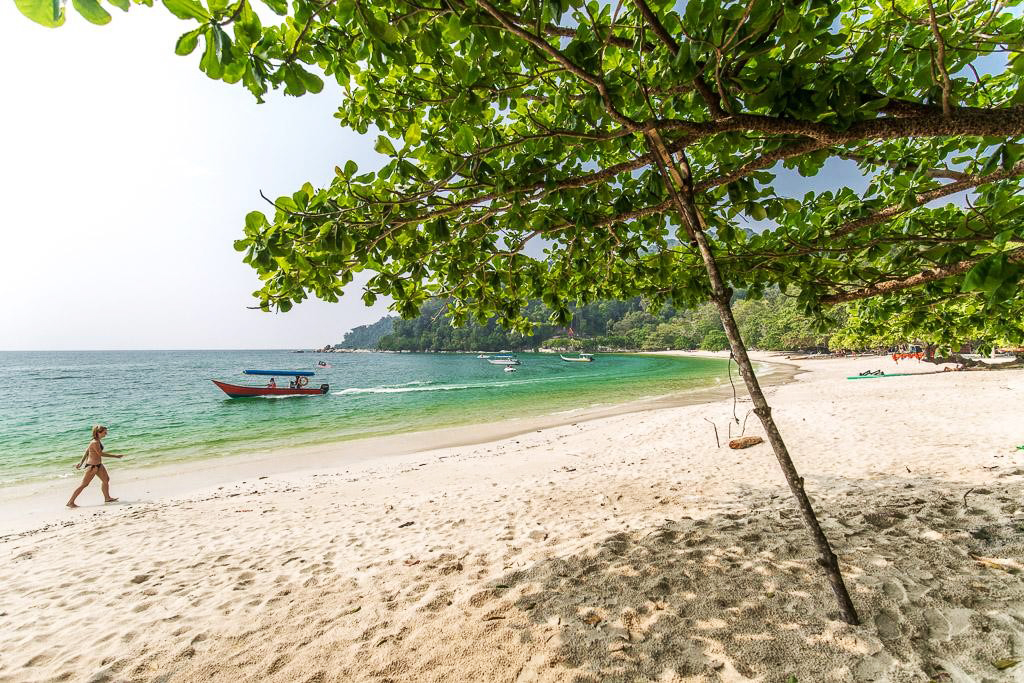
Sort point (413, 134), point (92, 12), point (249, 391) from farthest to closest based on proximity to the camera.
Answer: point (249, 391)
point (413, 134)
point (92, 12)

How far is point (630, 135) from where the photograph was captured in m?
2.72

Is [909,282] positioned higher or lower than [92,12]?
lower

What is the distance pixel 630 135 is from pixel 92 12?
8.66 feet

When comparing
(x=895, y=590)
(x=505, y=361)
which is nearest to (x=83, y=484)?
(x=895, y=590)

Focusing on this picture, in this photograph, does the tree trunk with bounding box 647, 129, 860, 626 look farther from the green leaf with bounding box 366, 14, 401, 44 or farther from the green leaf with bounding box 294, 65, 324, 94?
the green leaf with bounding box 294, 65, 324, 94

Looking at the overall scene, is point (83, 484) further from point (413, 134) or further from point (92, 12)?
point (92, 12)

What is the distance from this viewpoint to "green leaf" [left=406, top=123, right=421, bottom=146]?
2.81 metres

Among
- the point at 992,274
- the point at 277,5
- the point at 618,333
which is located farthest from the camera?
the point at 618,333

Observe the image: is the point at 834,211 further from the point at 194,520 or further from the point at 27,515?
the point at 27,515

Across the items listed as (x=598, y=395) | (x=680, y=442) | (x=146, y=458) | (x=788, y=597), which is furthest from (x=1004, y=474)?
(x=598, y=395)

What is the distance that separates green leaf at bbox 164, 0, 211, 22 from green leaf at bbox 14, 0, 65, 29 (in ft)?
1.05

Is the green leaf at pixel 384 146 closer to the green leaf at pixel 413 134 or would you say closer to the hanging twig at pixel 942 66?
the green leaf at pixel 413 134

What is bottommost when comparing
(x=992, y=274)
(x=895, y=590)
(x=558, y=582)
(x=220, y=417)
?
(x=220, y=417)

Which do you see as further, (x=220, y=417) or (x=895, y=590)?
(x=220, y=417)
